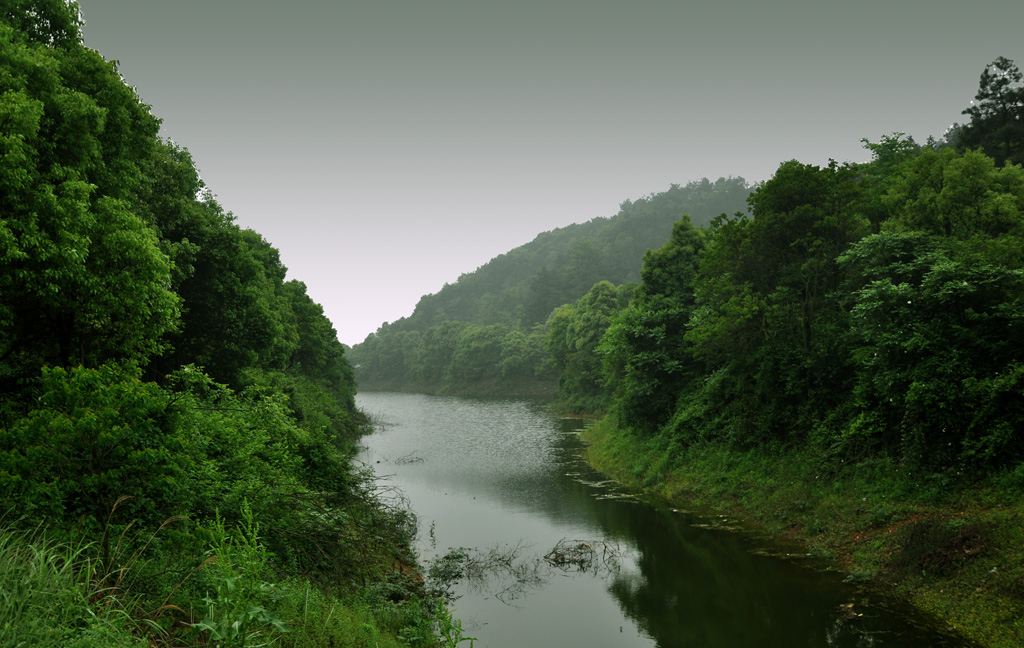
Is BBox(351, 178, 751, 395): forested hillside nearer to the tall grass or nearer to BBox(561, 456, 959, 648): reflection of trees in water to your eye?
BBox(561, 456, 959, 648): reflection of trees in water

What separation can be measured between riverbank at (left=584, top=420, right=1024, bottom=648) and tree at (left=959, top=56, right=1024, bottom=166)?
722 inches

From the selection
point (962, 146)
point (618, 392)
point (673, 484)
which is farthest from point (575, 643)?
point (962, 146)

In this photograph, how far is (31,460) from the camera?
629 centimetres

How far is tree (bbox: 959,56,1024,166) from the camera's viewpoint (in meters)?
24.5

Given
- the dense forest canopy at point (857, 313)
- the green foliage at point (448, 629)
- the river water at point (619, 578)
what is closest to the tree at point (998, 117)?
the dense forest canopy at point (857, 313)

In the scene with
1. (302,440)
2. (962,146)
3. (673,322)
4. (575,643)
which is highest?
(962,146)

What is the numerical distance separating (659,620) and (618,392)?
81.9ft

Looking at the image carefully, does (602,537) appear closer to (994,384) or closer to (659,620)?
(659,620)

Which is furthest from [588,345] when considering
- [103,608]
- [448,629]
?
[103,608]

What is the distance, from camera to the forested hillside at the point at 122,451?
5.32 meters

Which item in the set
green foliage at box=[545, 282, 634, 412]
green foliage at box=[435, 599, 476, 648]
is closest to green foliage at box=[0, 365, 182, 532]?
green foliage at box=[435, 599, 476, 648]

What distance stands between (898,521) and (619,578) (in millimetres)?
6688

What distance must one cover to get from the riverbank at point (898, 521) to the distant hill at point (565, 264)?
6507cm

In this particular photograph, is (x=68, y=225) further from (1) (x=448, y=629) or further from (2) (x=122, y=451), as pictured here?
(1) (x=448, y=629)
